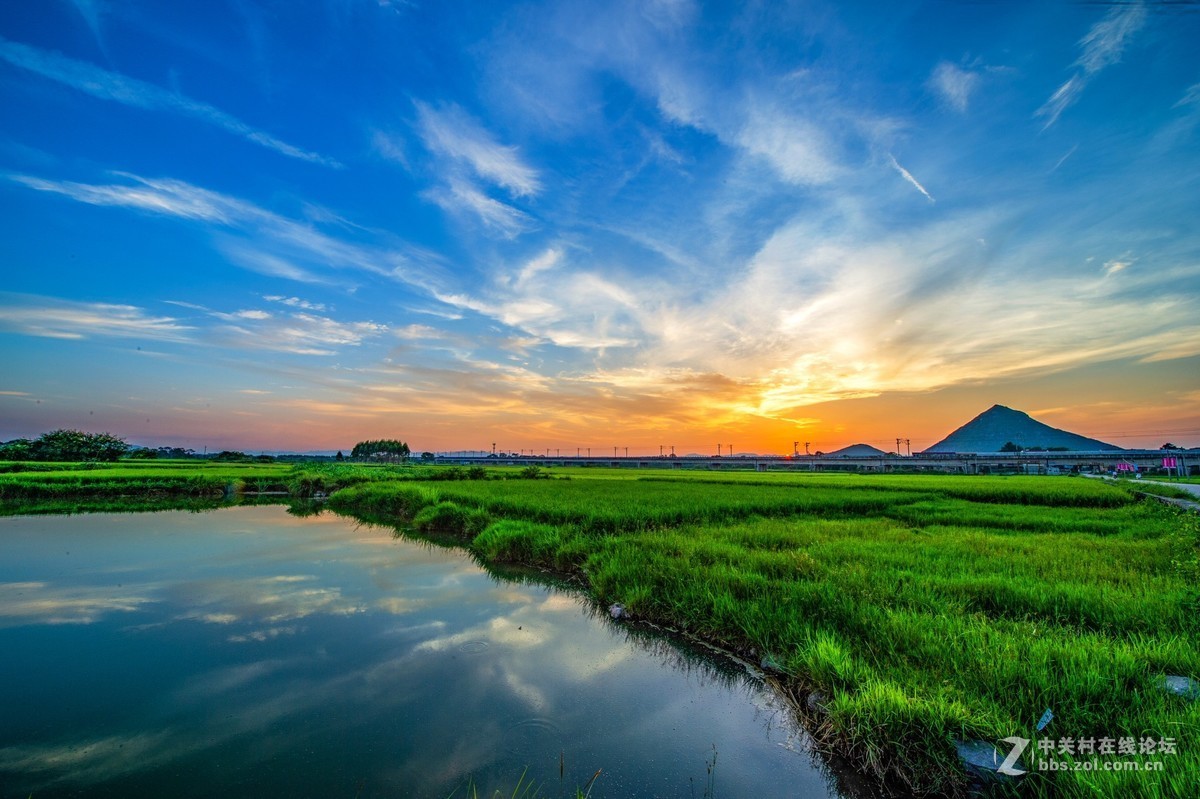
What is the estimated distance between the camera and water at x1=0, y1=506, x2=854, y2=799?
3.42m

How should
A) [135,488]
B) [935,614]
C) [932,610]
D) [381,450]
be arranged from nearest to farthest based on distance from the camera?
[935,614] < [932,610] < [135,488] < [381,450]

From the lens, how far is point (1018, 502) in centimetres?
1950

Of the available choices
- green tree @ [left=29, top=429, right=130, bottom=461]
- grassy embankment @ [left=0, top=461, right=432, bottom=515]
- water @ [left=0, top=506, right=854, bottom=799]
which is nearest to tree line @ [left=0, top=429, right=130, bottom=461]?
green tree @ [left=29, top=429, right=130, bottom=461]

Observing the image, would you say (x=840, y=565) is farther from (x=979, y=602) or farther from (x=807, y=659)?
(x=807, y=659)

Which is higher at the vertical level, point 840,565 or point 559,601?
point 840,565

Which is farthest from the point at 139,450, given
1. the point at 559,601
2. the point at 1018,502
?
the point at 1018,502

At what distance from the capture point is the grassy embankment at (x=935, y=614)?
11.0 ft

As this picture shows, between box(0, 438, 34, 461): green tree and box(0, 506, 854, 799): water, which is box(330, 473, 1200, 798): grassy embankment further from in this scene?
box(0, 438, 34, 461): green tree

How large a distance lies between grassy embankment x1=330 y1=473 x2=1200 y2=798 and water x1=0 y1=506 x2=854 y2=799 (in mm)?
581

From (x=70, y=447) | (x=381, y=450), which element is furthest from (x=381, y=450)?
(x=70, y=447)

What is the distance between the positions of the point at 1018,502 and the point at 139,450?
96.4m

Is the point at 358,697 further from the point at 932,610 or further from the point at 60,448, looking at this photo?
the point at 60,448

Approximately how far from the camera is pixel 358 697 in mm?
4547

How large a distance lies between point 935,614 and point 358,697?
645 cm
